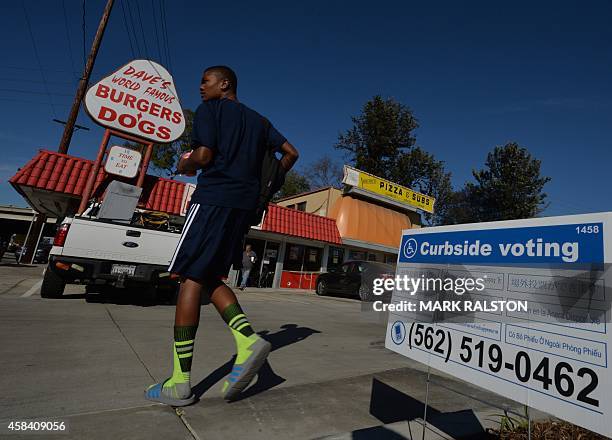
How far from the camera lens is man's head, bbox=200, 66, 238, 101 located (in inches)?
97.5

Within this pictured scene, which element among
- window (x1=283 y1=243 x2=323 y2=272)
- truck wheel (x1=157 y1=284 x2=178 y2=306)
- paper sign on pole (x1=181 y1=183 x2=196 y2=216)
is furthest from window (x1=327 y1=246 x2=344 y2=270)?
truck wheel (x1=157 y1=284 x2=178 y2=306)

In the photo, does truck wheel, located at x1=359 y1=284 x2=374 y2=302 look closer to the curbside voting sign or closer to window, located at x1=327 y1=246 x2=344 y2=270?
window, located at x1=327 y1=246 x2=344 y2=270

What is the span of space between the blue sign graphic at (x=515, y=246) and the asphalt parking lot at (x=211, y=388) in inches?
28.8

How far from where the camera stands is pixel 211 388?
7.40 ft

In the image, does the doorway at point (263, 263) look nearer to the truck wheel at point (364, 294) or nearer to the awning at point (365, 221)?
the awning at point (365, 221)

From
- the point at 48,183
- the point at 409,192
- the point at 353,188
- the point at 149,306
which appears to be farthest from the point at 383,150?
the point at 149,306

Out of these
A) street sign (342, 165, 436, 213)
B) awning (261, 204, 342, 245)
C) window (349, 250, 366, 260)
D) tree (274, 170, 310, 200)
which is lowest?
window (349, 250, 366, 260)

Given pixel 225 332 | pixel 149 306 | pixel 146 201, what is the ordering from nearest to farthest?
pixel 225 332 < pixel 149 306 < pixel 146 201

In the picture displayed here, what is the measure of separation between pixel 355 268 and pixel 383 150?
21256 millimetres

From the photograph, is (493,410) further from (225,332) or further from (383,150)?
(383,150)

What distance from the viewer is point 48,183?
1082 centimetres

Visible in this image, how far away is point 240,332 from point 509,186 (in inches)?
1509

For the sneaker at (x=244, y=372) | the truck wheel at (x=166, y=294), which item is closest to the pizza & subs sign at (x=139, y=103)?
the truck wheel at (x=166, y=294)

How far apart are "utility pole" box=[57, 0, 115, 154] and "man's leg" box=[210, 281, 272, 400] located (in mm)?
16086
